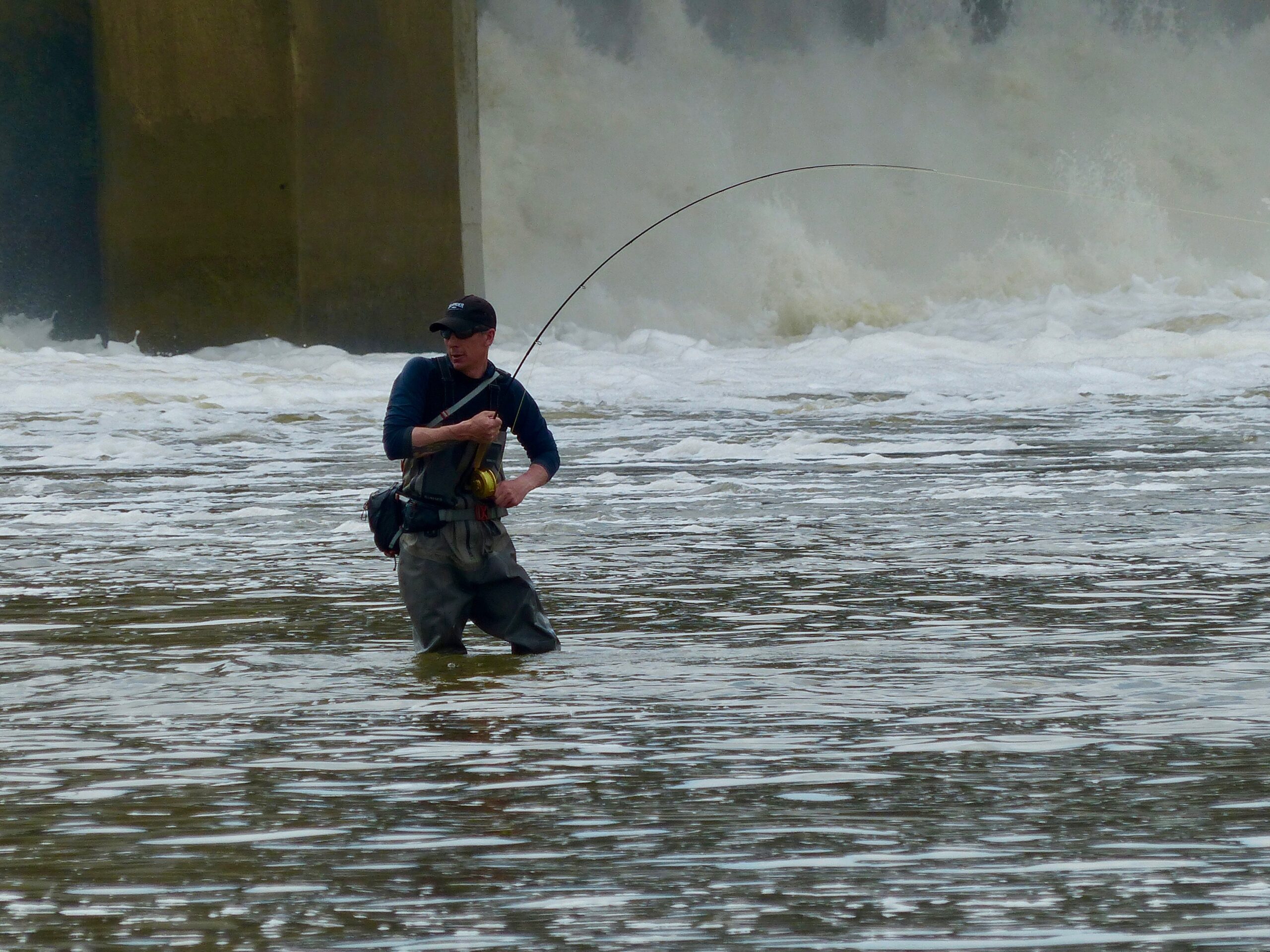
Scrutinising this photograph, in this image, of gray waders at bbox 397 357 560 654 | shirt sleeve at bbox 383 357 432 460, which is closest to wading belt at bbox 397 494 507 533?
gray waders at bbox 397 357 560 654

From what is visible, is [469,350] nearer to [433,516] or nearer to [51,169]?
[433,516]

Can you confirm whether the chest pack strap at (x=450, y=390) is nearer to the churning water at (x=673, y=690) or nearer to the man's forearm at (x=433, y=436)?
the man's forearm at (x=433, y=436)

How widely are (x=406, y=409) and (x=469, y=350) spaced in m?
0.25

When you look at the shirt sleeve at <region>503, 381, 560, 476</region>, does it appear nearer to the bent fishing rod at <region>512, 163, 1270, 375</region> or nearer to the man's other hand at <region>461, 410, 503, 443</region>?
the bent fishing rod at <region>512, 163, 1270, 375</region>

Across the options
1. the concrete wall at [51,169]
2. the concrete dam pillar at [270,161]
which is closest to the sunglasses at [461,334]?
the concrete dam pillar at [270,161]

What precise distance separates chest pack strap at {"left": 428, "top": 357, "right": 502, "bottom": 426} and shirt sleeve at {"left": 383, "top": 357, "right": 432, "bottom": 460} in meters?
0.04

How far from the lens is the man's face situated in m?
5.81

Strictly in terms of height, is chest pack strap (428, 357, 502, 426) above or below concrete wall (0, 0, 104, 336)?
below

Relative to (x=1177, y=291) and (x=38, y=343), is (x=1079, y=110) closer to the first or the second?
(x=1177, y=291)

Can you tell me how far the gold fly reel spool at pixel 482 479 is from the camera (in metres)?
5.79

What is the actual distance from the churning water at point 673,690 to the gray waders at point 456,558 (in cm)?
11

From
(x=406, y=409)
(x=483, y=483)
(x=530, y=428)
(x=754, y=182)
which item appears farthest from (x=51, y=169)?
(x=483, y=483)

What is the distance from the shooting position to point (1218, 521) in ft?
28.7

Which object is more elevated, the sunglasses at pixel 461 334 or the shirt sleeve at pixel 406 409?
the sunglasses at pixel 461 334
